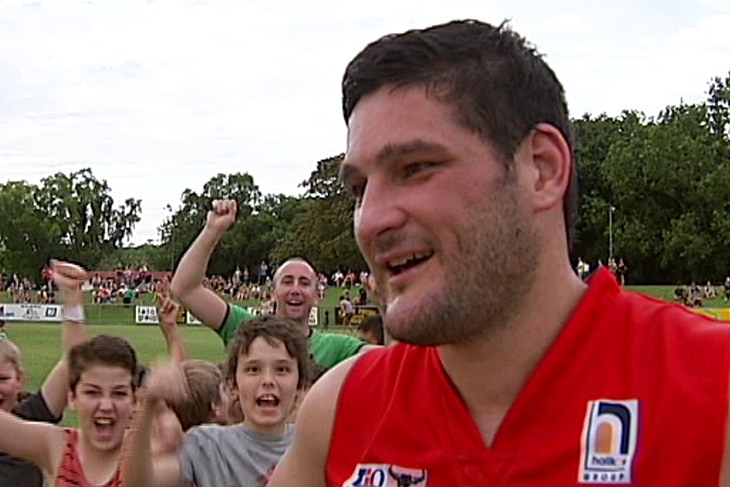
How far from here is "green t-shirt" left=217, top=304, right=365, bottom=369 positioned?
23.6ft

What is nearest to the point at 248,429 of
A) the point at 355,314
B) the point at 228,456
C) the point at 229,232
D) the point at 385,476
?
the point at 228,456

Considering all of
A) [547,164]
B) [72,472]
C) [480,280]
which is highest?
[547,164]

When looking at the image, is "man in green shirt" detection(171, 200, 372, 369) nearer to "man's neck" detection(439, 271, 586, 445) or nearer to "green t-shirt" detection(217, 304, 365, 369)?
"green t-shirt" detection(217, 304, 365, 369)

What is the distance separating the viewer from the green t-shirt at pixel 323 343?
→ 7180mm

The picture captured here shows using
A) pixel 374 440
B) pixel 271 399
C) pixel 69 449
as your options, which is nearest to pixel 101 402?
pixel 69 449

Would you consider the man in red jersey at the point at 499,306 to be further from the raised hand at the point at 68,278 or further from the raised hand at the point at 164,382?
the raised hand at the point at 68,278

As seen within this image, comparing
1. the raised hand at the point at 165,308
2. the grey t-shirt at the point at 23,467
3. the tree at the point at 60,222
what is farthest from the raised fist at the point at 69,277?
the tree at the point at 60,222

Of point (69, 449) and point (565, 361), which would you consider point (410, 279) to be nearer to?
point (565, 361)

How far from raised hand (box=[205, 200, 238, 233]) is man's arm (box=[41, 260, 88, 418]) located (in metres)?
1.41

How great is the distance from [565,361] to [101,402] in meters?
Answer: 3.68

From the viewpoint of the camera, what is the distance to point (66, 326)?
21.6 feet

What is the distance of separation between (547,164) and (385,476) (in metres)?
0.75

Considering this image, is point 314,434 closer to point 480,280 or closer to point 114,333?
point 480,280

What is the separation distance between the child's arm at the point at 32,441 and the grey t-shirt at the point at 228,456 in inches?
33.7
